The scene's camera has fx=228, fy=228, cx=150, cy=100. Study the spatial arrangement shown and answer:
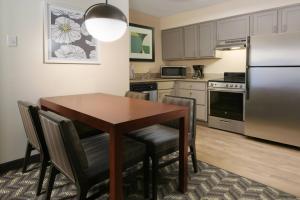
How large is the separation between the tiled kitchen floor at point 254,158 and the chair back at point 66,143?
174cm

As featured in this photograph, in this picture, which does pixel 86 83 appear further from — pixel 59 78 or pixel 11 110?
pixel 11 110

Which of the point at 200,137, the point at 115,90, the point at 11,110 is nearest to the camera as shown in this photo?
the point at 11,110

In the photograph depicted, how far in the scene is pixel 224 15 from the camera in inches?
164

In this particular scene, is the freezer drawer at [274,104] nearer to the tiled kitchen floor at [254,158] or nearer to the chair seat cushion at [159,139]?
the tiled kitchen floor at [254,158]

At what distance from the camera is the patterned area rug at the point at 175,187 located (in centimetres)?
196

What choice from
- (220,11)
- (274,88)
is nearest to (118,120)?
(274,88)

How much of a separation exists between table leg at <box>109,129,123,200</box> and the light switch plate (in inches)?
66.8

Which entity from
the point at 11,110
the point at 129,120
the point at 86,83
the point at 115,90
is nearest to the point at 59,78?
the point at 86,83

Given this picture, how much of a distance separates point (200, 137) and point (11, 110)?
265 cm

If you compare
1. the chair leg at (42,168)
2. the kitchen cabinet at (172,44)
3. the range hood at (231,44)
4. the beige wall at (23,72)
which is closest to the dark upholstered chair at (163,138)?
the chair leg at (42,168)

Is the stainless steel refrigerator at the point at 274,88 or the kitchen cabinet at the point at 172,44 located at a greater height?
the kitchen cabinet at the point at 172,44

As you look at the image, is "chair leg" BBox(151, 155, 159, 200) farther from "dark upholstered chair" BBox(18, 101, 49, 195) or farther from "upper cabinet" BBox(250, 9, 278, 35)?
"upper cabinet" BBox(250, 9, 278, 35)

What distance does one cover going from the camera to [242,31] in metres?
3.85

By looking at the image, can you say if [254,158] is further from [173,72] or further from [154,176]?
[173,72]
